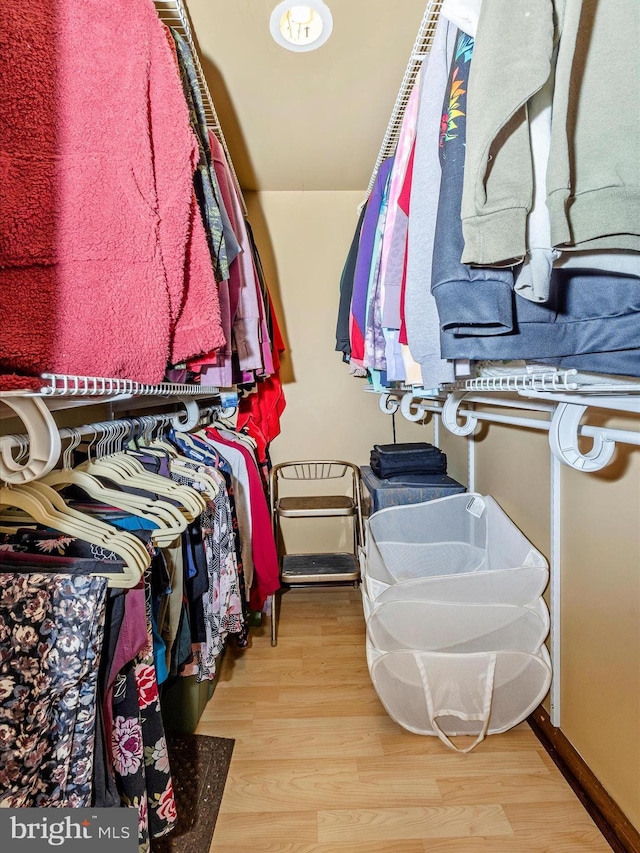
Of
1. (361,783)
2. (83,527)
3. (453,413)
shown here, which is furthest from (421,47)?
(361,783)

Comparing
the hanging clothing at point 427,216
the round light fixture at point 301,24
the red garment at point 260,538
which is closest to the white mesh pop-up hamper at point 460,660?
the red garment at point 260,538

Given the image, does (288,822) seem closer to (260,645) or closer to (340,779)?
(340,779)

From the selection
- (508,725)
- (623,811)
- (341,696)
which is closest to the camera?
(623,811)

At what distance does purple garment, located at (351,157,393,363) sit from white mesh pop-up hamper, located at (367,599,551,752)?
0.82 m

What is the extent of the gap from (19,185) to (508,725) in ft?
5.55

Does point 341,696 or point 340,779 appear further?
point 341,696

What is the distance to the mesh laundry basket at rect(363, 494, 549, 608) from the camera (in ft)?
4.83

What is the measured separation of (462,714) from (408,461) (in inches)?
39.2

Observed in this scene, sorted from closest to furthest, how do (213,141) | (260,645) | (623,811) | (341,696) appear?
(623,811) → (213,141) → (341,696) → (260,645)

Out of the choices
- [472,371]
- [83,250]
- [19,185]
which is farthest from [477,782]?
[19,185]

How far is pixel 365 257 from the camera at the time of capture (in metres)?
1.42

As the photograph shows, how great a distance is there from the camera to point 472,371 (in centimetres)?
90

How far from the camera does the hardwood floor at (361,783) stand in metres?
1.06

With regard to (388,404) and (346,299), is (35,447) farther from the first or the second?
(388,404)
